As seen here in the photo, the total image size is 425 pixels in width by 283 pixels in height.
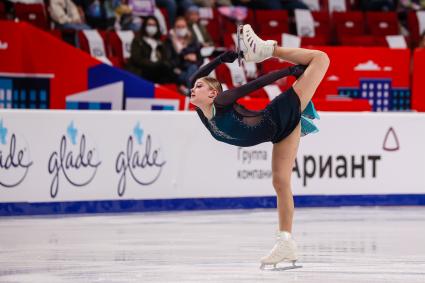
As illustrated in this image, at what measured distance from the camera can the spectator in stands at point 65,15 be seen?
1548 cm

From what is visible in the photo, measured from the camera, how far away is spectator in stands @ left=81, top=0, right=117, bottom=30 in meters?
16.2

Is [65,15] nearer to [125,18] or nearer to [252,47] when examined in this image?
[125,18]

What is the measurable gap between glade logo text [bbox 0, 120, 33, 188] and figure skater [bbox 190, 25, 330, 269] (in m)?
4.09

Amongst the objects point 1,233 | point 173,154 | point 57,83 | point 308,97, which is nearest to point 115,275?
point 308,97

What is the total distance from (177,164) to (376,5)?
760 cm

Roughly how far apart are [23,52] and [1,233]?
4.17 meters

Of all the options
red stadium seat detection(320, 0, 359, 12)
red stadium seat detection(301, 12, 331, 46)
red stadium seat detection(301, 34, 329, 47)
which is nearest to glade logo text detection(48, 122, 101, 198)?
red stadium seat detection(301, 34, 329, 47)

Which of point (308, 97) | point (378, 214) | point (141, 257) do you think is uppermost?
point (308, 97)

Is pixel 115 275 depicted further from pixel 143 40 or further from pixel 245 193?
pixel 143 40

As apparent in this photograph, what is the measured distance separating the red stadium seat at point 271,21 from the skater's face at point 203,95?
9.59 metres

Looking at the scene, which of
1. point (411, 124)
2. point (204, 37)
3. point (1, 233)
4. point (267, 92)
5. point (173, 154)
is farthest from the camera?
point (204, 37)

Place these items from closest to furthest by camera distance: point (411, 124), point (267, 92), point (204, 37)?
point (411, 124), point (267, 92), point (204, 37)

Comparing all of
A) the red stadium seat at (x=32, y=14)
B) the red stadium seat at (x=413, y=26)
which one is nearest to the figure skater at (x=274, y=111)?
the red stadium seat at (x=32, y=14)

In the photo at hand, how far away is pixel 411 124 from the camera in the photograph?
13.3m
